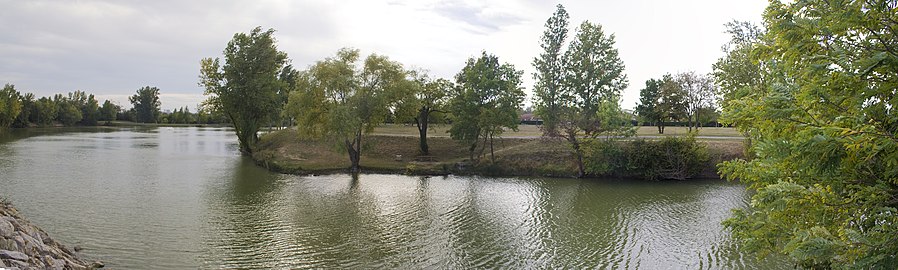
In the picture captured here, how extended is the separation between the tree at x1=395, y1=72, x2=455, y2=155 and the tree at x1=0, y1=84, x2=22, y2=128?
3070 inches

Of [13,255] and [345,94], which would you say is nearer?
[13,255]

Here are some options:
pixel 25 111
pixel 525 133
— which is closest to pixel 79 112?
pixel 25 111

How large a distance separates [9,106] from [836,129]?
4279 inches

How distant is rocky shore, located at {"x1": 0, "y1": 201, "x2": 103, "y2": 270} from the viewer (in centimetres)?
905

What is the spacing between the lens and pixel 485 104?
3634cm

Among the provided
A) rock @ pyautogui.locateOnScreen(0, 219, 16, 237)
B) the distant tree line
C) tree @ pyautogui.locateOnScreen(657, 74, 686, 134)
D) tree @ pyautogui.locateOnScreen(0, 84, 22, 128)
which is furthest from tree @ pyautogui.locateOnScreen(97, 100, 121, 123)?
rock @ pyautogui.locateOnScreen(0, 219, 16, 237)

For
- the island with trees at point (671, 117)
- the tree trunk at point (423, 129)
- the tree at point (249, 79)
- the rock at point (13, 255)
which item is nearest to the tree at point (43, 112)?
the island with trees at point (671, 117)

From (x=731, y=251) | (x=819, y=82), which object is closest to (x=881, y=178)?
(x=819, y=82)

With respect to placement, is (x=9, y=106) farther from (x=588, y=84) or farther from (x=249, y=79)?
(x=588, y=84)

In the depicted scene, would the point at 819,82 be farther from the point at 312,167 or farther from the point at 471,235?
the point at 312,167

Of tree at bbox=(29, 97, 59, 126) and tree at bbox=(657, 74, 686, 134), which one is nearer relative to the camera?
tree at bbox=(657, 74, 686, 134)

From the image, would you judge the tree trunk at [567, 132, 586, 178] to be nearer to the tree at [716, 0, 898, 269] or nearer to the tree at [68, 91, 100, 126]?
the tree at [716, 0, 898, 269]

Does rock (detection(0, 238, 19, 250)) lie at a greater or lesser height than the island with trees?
lesser

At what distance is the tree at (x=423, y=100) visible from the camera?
36312 millimetres
